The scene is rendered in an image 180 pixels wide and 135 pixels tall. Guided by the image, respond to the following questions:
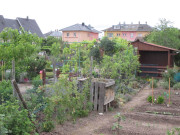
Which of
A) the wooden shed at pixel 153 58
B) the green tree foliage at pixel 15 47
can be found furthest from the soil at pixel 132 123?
the wooden shed at pixel 153 58

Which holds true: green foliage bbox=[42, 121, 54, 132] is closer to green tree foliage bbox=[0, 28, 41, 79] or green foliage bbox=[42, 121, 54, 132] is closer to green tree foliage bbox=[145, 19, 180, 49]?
green tree foliage bbox=[0, 28, 41, 79]

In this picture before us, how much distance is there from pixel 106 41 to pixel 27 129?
798 centimetres

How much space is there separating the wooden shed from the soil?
8056mm

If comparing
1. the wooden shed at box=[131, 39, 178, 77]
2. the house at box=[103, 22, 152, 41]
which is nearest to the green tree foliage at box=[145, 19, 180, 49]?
the wooden shed at box=[131, 39, 178, 77]

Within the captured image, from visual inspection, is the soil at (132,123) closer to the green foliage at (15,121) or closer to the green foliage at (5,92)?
the green foliage at (15,121)

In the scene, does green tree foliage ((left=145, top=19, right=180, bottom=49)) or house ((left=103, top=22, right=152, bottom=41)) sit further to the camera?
house ((left=103, top=22, right=152, bottom=41))

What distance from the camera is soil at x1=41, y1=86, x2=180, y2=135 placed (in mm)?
5602

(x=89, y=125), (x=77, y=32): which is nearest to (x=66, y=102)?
(x=89, y=125)

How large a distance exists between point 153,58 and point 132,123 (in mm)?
13089

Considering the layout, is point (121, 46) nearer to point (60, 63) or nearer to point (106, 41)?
point (106, 41)

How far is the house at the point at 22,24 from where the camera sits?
115 feet

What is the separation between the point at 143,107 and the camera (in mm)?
8406

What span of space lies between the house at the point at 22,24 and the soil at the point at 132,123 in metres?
30.5

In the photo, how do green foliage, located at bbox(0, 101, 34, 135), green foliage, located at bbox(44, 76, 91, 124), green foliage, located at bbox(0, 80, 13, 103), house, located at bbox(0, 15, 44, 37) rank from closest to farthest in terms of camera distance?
1. green foliage, located at bbox(0, 101, 34, 135)
2. green foliage, located at bbox(44, 76, 91, 124)
3. green foliage, located at bbox(0, 80, 13, 103)
4. house, located at bbox(0, 15, 44, 37)
